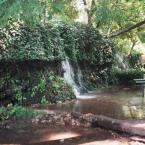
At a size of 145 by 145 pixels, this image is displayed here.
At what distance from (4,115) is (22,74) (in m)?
3.84

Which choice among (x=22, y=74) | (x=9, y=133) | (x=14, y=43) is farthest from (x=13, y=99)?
(x=9, y=133)

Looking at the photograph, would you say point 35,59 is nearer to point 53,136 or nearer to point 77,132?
point 77,132

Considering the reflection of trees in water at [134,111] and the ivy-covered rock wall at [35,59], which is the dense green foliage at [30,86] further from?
the reflection of trees in water at [134,111]

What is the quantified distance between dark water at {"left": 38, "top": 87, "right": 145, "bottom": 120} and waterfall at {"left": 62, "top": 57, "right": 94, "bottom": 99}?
0.89 m

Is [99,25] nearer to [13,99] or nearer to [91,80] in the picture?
[91,80]

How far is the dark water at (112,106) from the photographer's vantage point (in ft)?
38.4

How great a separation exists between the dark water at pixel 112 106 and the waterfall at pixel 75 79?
0.89 metres

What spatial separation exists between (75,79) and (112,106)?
5.27m

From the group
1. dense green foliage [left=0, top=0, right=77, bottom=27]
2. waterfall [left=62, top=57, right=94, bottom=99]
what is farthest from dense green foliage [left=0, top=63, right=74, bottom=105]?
dense green foliage [left=0, top=0, right=77, bottom=27]

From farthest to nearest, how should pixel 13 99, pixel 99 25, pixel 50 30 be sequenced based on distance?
pixel 99 25 → pixel 50 30 → pixel 13 99

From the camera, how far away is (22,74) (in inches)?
584

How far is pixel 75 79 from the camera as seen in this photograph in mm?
18328

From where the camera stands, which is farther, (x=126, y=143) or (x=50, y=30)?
(x=50, y=30)

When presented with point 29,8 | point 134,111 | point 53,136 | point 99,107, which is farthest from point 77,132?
point 29,8
